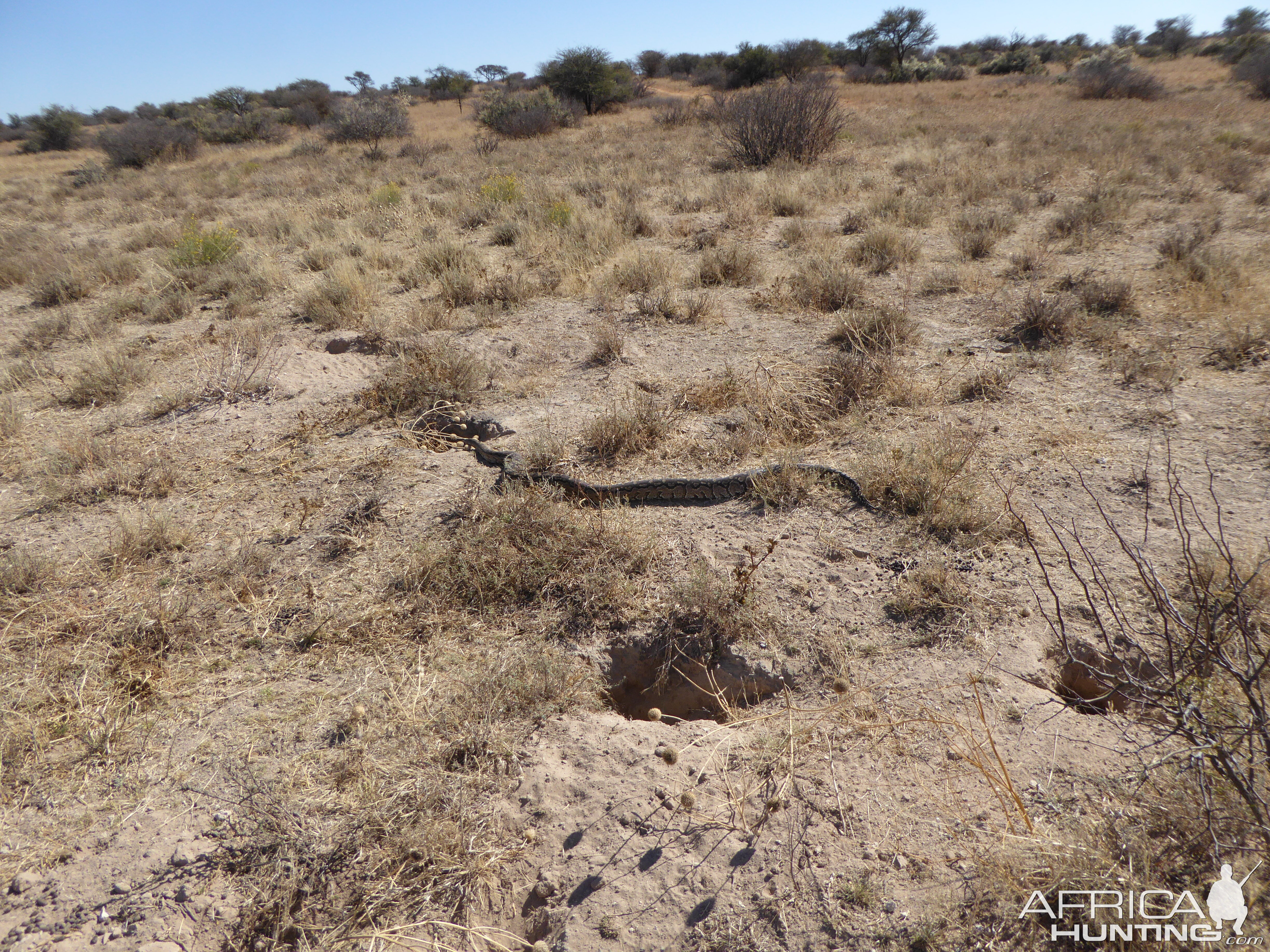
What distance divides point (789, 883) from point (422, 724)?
160 centimetres

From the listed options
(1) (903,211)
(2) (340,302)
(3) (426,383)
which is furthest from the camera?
(1) (903,211)

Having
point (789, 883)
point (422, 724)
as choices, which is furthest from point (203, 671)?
point (789, 883)

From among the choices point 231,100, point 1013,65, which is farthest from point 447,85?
point 1013,65

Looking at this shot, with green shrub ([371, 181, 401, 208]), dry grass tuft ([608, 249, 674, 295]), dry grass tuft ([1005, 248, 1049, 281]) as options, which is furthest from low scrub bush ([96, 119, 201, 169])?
dry grass tuft ([1005, 248, 1049, 281])

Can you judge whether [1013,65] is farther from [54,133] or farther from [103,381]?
[54,133]

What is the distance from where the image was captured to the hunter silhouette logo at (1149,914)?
183 cm

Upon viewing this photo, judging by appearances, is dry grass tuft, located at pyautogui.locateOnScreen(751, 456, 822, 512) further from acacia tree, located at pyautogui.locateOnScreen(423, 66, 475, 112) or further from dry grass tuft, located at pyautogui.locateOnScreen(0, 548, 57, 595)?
acacia tree, located at pyautogui.locateOnScreen(423, 66, 475, 112)

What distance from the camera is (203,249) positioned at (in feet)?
30.7

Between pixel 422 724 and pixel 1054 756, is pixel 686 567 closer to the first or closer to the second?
pixel 422 724

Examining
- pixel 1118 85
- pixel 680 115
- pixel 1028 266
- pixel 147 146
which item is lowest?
pixel 1028 266

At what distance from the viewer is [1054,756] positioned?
8.43ft

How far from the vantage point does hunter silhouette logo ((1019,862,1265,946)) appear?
71.9 inches

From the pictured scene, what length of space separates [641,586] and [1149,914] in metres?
2.33

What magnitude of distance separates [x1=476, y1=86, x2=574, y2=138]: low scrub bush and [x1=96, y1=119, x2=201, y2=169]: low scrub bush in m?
9.52
